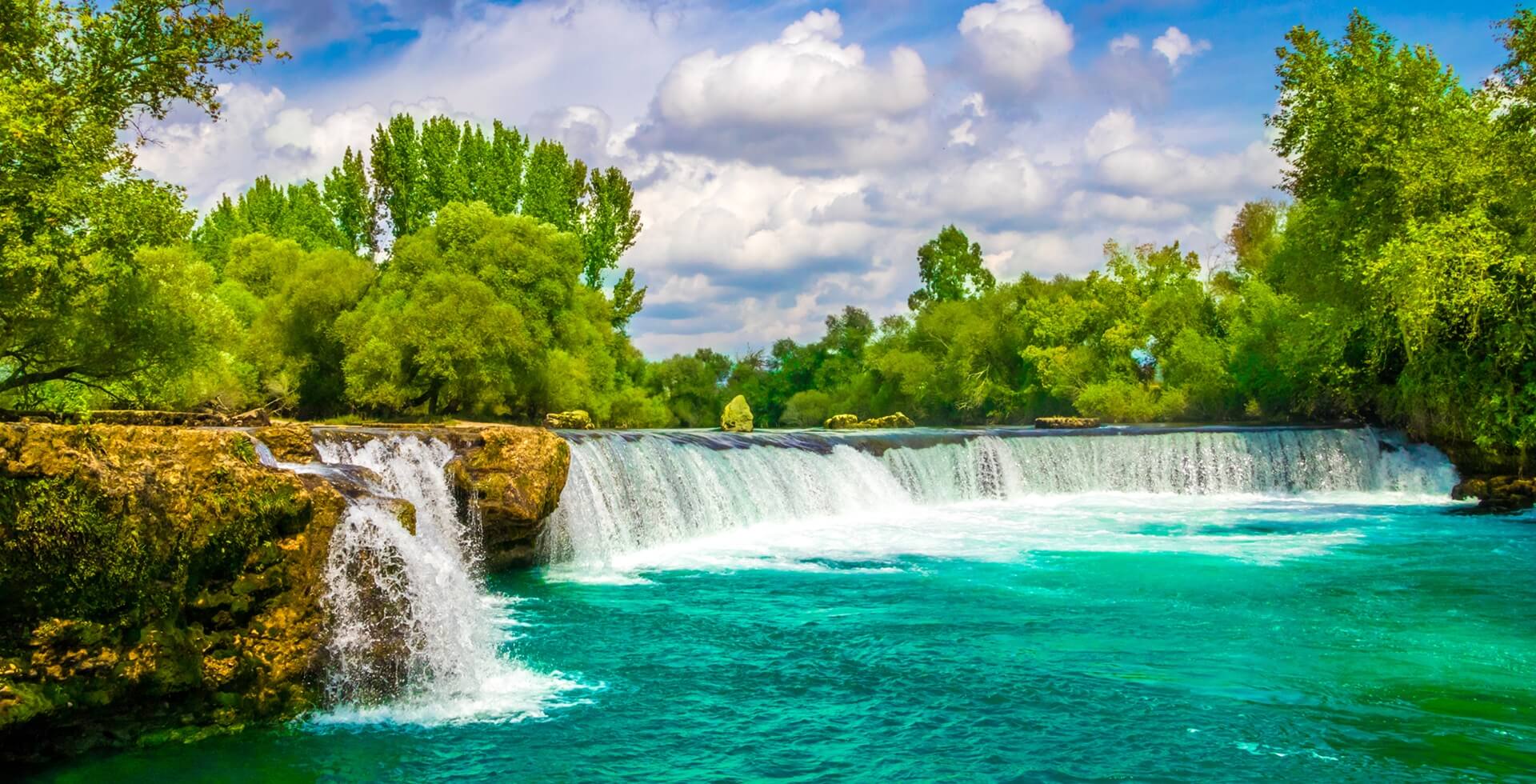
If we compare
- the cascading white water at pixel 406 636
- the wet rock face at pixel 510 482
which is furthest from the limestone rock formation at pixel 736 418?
the cascading white water at pixel 406 636

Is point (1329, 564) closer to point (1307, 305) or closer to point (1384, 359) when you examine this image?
point (1384, 359)

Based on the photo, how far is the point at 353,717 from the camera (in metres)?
7.25

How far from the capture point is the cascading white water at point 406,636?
730cm

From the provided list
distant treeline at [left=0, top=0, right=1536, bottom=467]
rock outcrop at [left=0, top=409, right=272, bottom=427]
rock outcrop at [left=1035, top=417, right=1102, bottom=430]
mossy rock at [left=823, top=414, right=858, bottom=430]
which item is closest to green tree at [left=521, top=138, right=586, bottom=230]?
distant treeline at [left=0, top=0, right=1536, bottom=467]

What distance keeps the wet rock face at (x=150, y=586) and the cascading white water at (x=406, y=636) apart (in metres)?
0.19

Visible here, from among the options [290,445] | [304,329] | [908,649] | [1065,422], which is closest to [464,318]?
[304,329]

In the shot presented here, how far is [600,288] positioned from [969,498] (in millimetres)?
26759

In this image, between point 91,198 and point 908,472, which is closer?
point 91,198

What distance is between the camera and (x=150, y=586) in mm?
6492

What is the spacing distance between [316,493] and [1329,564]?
12.9 meters

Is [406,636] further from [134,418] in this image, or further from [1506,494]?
[1506,494]

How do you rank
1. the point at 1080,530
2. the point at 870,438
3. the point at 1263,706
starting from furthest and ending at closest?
the point at 870,438 → the point at 1080,530 → the point at 1263,706

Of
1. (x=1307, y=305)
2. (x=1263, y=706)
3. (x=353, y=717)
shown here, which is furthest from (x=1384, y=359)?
(x=353, y=717)

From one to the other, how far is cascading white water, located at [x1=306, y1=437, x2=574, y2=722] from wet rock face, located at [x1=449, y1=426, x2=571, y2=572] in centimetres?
406
